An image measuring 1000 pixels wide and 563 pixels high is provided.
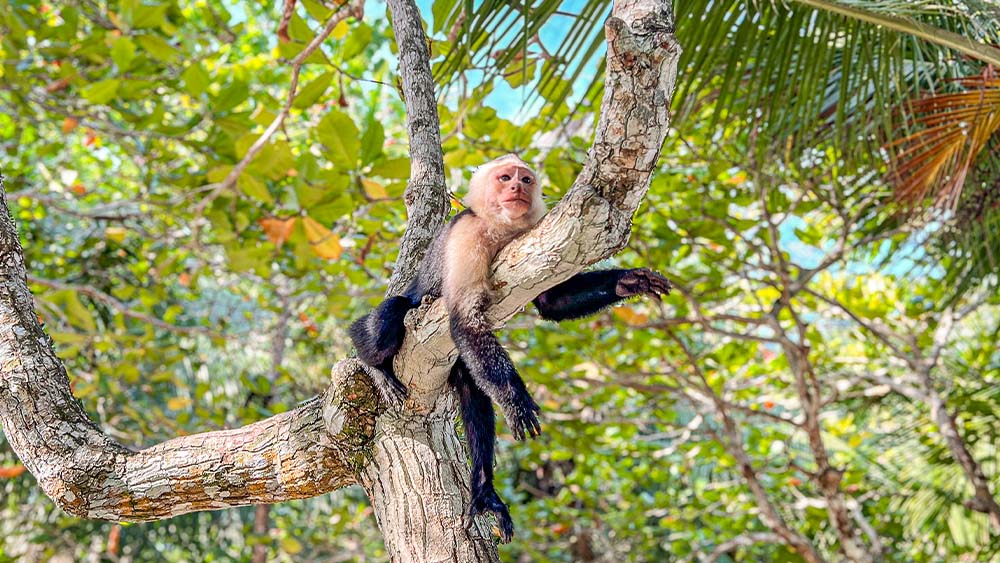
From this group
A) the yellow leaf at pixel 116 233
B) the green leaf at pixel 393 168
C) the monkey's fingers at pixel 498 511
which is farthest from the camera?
the yellow leaf at pixel 116 233

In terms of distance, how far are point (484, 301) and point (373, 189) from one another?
1.94 meters

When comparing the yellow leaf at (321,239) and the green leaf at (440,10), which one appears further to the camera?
the yellow leaf at (321,239)

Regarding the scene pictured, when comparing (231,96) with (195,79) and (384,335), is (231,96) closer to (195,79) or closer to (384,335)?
(195,79)

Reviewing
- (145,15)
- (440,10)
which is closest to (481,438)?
(440,10)

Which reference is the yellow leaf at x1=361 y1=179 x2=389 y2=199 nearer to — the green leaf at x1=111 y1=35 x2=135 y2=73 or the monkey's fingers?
the green leaf at x1=111 y1=35 x2=135 y2=73

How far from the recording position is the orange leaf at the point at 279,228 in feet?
12.2

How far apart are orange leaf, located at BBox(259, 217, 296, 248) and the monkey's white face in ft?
5.04

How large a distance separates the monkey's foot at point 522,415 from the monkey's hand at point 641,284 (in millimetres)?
336

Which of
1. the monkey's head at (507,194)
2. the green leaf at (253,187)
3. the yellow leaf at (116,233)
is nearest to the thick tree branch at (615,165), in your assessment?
the monkey's head at (507,194)

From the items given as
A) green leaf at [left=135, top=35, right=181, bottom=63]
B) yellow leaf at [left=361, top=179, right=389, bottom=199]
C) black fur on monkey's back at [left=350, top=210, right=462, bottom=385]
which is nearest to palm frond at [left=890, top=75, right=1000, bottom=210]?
black fur on monkey's back at [left=350, top=210, right=462, bottom=385]

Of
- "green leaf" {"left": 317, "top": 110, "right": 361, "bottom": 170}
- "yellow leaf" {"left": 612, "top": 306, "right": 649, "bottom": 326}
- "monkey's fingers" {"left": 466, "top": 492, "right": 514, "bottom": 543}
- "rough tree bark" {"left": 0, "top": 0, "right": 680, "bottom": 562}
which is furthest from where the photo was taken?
"yellow leaf" {"left": 612, "top": 306, "right": 649, "bottom": 326}

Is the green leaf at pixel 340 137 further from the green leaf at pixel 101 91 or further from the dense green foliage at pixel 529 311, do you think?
the green leaf at pixel 101 91

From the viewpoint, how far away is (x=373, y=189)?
3.60 metres

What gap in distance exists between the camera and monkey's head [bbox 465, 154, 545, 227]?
7.61 feet
